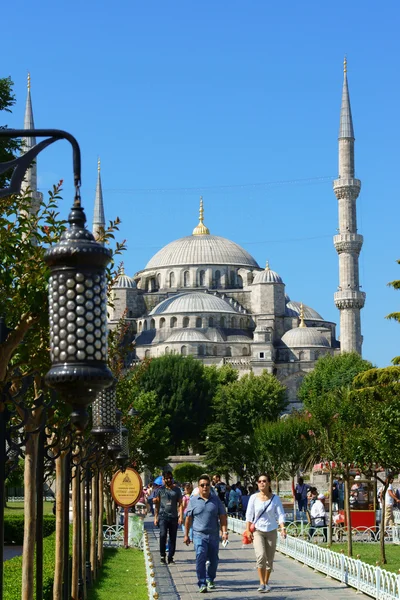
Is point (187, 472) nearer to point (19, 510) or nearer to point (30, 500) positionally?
point (19, 510)

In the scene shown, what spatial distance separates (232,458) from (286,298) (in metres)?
47.3

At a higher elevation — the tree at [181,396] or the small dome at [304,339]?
the small dome at [304,339]

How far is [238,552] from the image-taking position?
56.5ft

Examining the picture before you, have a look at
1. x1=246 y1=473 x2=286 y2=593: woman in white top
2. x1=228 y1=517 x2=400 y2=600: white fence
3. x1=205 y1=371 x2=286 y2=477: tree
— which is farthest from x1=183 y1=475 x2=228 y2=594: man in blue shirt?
x1=205 y1=371 x2=286 y2=477: tree

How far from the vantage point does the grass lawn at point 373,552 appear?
1427cm

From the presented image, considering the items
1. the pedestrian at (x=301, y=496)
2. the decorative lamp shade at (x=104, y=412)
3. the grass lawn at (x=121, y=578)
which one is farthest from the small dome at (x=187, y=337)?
the decorative lamp shade at (x=104, y=412)

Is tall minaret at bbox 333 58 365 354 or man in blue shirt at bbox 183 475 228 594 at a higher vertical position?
tall minaret at bbox 333 58 365 354

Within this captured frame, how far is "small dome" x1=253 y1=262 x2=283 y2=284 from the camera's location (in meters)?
89.2

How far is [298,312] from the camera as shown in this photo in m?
91.4

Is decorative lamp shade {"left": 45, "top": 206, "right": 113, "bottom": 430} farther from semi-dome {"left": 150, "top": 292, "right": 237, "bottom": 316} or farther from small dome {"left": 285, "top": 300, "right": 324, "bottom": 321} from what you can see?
small dome {"left": 285, "top": 300, "right": 324, "bottom": 321}

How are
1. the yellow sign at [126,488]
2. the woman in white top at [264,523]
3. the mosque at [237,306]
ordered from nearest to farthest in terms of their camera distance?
the woman in white top at [264,523] < the yellow sign at [126,488] < the mosque at [237,306]

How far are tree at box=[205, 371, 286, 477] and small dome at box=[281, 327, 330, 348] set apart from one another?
41.5 feet

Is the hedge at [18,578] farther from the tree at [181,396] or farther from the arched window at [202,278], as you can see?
the arched window at [202,278]

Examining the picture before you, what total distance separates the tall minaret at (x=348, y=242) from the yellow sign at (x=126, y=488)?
179ft
